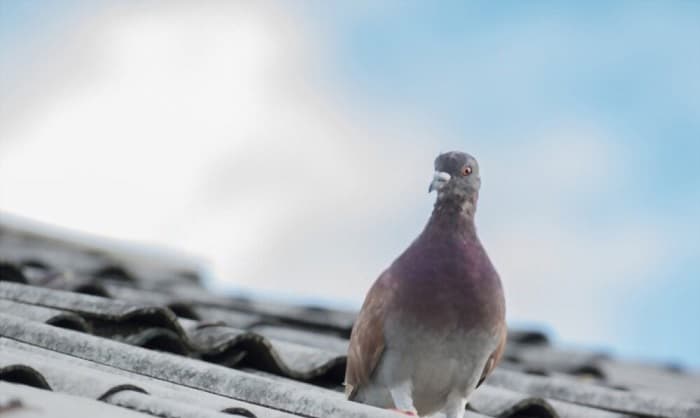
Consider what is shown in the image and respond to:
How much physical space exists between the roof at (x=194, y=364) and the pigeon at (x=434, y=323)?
193mm

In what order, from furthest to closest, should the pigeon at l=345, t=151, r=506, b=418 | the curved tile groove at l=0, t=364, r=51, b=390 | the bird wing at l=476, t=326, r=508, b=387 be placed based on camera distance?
the bird wing at l=476, t=326, r=508, b=387 < the pigeon at l=345, t=151, r=506, b=418 < the curved tile groove at l=0, t=364, r=51, b=390

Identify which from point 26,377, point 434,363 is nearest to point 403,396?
point 434,363

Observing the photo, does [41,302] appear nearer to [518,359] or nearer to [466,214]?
[466,214]

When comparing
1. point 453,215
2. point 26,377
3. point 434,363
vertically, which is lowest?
point 26,377

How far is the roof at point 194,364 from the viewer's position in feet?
7.96

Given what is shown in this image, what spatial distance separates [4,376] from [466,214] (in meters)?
1.14

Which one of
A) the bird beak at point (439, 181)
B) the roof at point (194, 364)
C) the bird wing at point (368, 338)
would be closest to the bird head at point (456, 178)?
the bird beak at point (439, 181)

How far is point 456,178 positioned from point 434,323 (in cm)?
37

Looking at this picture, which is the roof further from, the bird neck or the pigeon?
the bird neck

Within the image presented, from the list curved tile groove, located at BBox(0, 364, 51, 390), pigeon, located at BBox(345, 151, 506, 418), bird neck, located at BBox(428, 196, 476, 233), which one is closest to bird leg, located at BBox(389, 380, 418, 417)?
pigeon, located at BBox(345, 151, 506, 418)

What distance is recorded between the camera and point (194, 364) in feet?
9.71

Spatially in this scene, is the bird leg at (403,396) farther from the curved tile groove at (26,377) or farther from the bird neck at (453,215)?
the curved tile groove at (26,377)

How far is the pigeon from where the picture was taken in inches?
116

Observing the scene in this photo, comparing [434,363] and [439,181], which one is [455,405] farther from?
[439,181]
